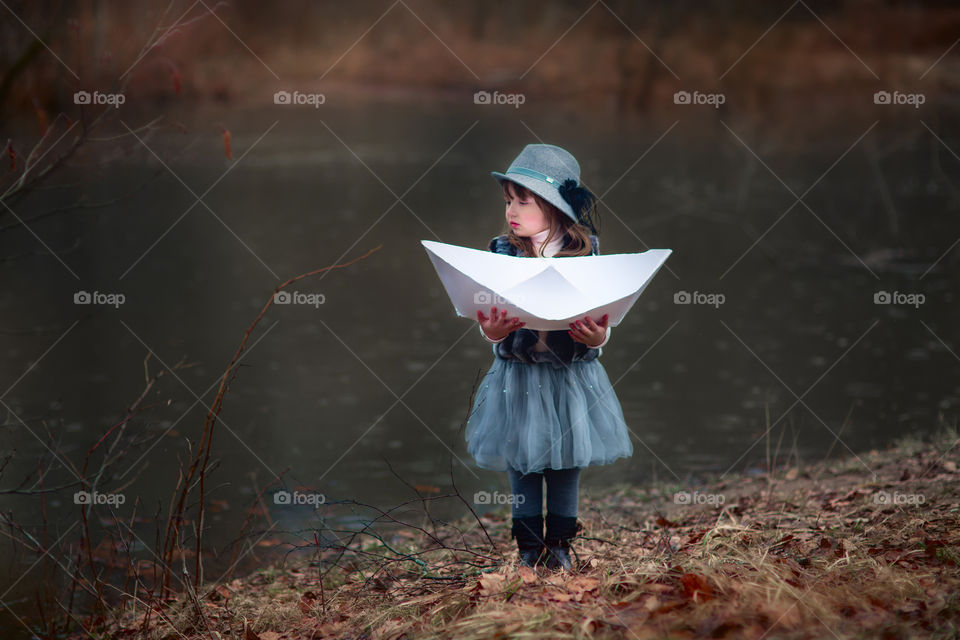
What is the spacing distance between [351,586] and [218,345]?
488 centimetres

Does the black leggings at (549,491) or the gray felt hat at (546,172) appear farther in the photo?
the black leggings at (549,491)

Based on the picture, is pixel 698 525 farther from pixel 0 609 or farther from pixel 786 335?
pixel 786 335

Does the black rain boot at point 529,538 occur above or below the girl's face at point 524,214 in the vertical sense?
below

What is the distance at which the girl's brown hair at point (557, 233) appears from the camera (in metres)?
3.62

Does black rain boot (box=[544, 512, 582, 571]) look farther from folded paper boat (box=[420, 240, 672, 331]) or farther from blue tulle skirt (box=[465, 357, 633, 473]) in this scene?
folded paper boat (box=[420, 240, 672, 331])

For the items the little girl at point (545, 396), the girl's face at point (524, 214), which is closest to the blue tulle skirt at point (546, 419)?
the little girl at point (545, 396)

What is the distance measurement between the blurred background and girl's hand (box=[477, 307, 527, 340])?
503 mm

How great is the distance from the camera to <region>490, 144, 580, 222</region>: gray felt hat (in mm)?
3531

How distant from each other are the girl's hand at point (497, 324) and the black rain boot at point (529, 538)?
0.79 m

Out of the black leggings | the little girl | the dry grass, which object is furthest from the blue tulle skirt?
the dry grass

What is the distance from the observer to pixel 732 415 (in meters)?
7.03

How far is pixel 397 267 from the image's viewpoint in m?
12.1

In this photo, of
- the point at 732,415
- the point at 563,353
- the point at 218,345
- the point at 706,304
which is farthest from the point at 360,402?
the point at 706,304

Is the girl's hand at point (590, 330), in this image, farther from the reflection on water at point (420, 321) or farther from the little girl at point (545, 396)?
Result: the reflection on water at point (420, 321)
